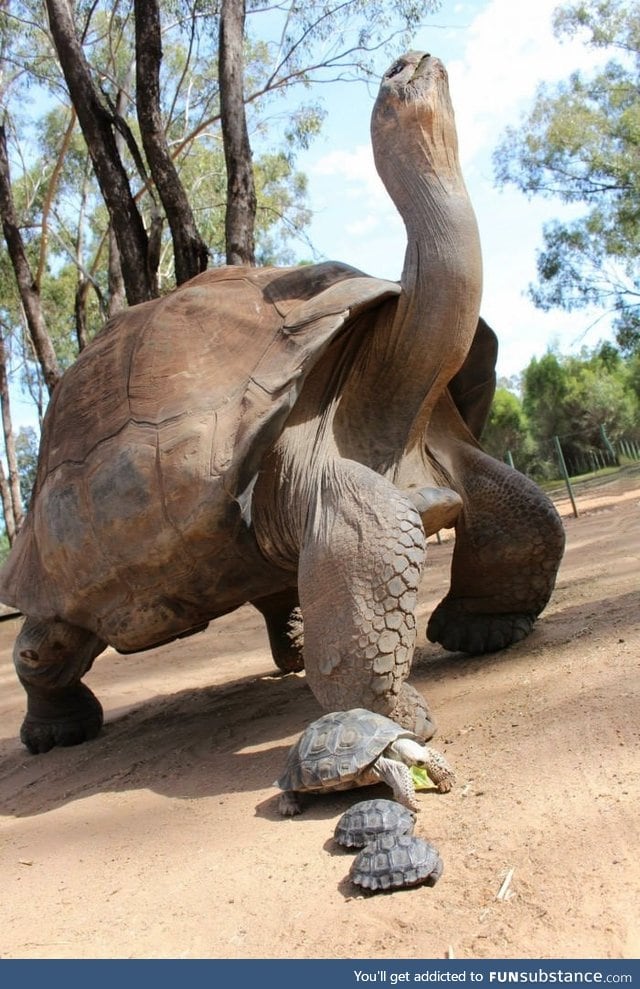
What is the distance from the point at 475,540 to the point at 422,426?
32.7 inches

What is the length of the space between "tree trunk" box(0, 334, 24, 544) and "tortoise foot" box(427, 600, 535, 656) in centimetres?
1539

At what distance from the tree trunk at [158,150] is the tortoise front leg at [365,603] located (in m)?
5.71

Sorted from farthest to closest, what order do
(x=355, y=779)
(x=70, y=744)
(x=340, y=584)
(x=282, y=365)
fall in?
(x=70, y=744)
(x=282, y=365)
(x=340, y=584)
(x=355, y=779)

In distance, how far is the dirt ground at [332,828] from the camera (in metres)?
2.18

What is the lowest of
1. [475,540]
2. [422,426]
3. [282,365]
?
[475,540]

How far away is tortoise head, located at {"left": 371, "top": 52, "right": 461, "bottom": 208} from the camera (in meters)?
4.05

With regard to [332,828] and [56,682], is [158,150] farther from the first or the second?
[332,828]

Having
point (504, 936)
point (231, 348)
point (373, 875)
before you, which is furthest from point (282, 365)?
point (504, 936)

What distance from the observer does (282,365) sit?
151 inches

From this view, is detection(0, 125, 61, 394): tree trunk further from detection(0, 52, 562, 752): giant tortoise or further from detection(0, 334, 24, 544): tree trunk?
detection(0, 52, 562, 752): giant tortoise

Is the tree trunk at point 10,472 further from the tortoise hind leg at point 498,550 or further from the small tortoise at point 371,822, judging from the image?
the small tortoise at point 371,822

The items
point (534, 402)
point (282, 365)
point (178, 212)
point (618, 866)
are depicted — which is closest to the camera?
point (618, 866)

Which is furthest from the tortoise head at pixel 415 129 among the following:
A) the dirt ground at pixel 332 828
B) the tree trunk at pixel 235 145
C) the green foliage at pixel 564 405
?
the green foliage at pixel 564 405

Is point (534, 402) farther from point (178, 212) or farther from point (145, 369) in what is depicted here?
point (145, 369)
